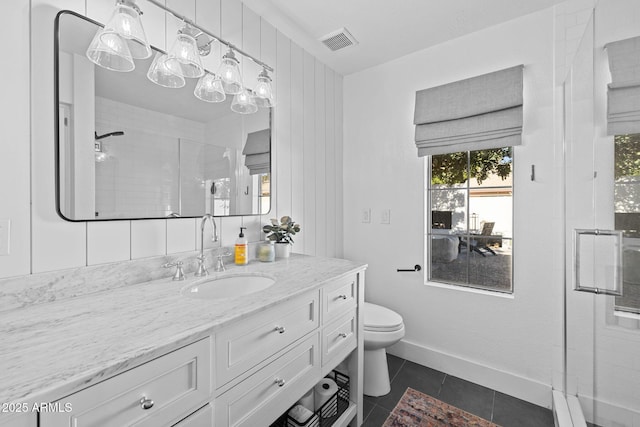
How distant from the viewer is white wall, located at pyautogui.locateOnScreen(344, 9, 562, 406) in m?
1.75

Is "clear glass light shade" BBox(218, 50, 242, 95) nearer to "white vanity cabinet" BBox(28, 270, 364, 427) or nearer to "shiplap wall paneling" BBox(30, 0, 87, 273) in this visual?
"shiplap wall paneling" BBox(30, 0, 87, 273)

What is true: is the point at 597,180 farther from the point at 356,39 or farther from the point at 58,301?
the point at 58,301

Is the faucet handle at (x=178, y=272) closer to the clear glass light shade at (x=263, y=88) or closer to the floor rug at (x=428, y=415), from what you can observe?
the clear glass light shade at (x=263, y=88)

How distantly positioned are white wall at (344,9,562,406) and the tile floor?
73 millimetres

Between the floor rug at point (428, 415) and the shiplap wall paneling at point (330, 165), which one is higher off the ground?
the shiplap wall paneling at point (330, 165)

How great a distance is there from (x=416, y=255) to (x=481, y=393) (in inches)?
38.2

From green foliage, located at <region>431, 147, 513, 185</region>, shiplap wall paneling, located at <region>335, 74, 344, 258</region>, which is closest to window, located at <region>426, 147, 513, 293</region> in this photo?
green foliage, located at <region>431, 147, 513, 185</region>

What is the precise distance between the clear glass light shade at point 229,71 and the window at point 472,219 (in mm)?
1550

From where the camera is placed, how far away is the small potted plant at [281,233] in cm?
171

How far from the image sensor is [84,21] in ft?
3.52

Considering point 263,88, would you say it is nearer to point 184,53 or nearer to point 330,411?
point 184,53

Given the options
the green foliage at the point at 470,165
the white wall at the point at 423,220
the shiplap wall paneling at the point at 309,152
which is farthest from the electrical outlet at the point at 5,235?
the green foliage at the point at 470,165

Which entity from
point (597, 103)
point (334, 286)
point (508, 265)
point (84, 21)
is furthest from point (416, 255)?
point (84, 21)

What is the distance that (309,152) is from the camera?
2184 mm
